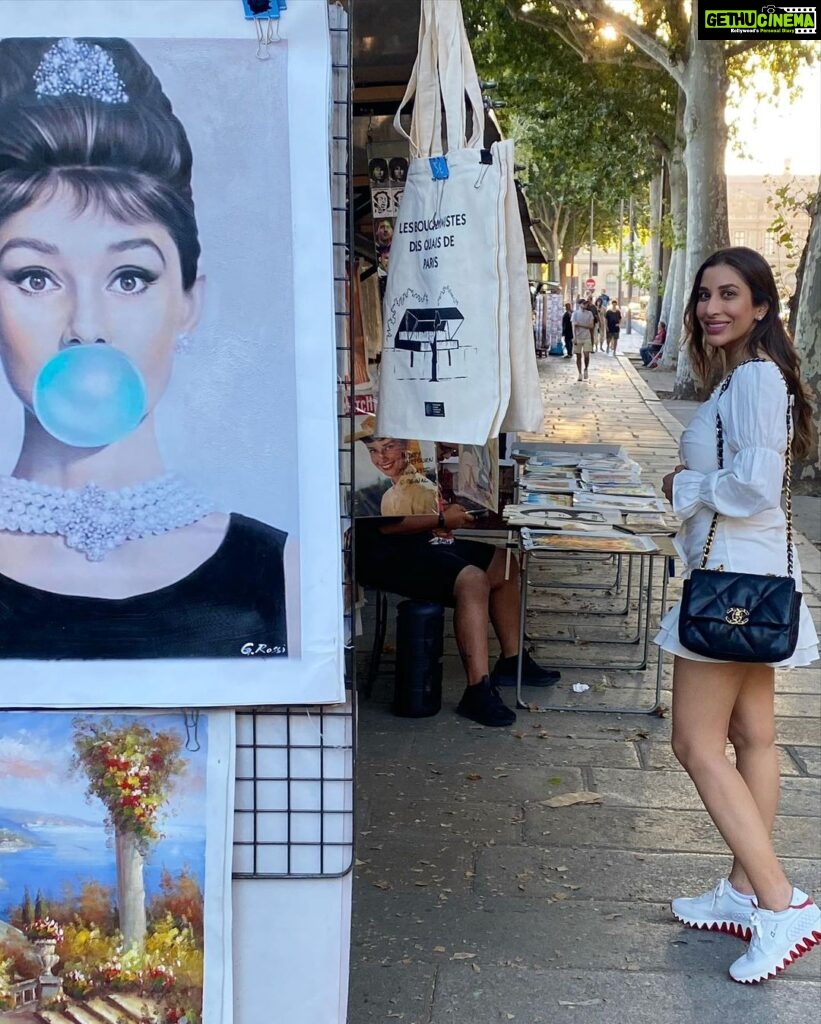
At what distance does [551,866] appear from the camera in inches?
146

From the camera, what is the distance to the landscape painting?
6.97 feet

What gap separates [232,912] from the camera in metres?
2.16

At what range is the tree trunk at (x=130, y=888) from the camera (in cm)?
214

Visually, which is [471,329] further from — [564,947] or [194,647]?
[564,947]

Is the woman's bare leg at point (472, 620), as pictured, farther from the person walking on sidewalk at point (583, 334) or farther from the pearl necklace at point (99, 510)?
the person walking on sidewalk at point (583, 334)

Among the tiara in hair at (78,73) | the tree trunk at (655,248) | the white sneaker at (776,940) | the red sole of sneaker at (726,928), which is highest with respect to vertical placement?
the tree trunk at (655,248)

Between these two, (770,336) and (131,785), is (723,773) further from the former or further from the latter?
(131,785)

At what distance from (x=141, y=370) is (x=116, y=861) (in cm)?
88

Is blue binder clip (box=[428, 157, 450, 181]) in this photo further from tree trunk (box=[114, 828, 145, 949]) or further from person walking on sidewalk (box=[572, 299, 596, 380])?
person walking on sidewalk (box=[572, 299, 596, 380])

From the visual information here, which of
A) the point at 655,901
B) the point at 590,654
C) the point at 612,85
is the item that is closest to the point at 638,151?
the point at 612,85

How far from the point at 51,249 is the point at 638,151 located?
33003mm

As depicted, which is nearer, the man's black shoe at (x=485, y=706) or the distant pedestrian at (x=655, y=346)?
the man's black shoe at (x=485, y=706)

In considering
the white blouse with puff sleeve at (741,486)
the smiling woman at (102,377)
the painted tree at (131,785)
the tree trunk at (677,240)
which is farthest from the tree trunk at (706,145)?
the painted tree at (131,785)

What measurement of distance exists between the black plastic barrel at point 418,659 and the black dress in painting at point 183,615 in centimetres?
292
